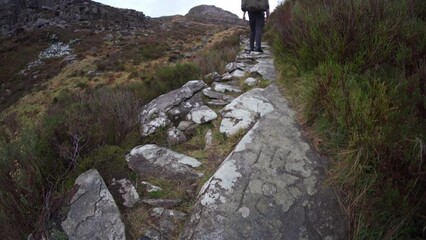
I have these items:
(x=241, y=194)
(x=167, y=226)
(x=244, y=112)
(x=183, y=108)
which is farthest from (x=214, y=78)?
(x=167, y=226)

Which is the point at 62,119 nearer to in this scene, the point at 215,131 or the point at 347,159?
the point at 215,131

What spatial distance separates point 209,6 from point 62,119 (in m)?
77.0

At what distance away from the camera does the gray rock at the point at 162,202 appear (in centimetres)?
267

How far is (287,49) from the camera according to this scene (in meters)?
4.98

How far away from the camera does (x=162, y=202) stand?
270 centimetres

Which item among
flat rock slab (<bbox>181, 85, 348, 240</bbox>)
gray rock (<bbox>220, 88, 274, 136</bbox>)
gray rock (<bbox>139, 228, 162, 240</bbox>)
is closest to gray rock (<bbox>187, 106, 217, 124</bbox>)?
gray rock (<bbox>220, 88, 274, 136</bbox>)

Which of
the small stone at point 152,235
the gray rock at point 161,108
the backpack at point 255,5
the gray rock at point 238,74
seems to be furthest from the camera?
the backpack at point 255,5

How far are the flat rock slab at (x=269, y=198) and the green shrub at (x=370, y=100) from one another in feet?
0.57

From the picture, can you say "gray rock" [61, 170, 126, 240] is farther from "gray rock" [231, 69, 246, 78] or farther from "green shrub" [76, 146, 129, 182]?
"gray rock" [231, 69, 246, 78]

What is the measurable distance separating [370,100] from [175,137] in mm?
2268

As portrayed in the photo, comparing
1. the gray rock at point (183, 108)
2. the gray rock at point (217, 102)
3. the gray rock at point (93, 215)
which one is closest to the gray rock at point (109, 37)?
the gray rock at point (183, 108)

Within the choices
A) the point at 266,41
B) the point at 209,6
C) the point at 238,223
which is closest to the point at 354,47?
the point at 238,223

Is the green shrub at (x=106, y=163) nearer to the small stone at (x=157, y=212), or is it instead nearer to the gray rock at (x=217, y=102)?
the small stone at (x=157, y=212)

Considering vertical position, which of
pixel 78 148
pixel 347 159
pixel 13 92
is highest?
pixel 347 159
